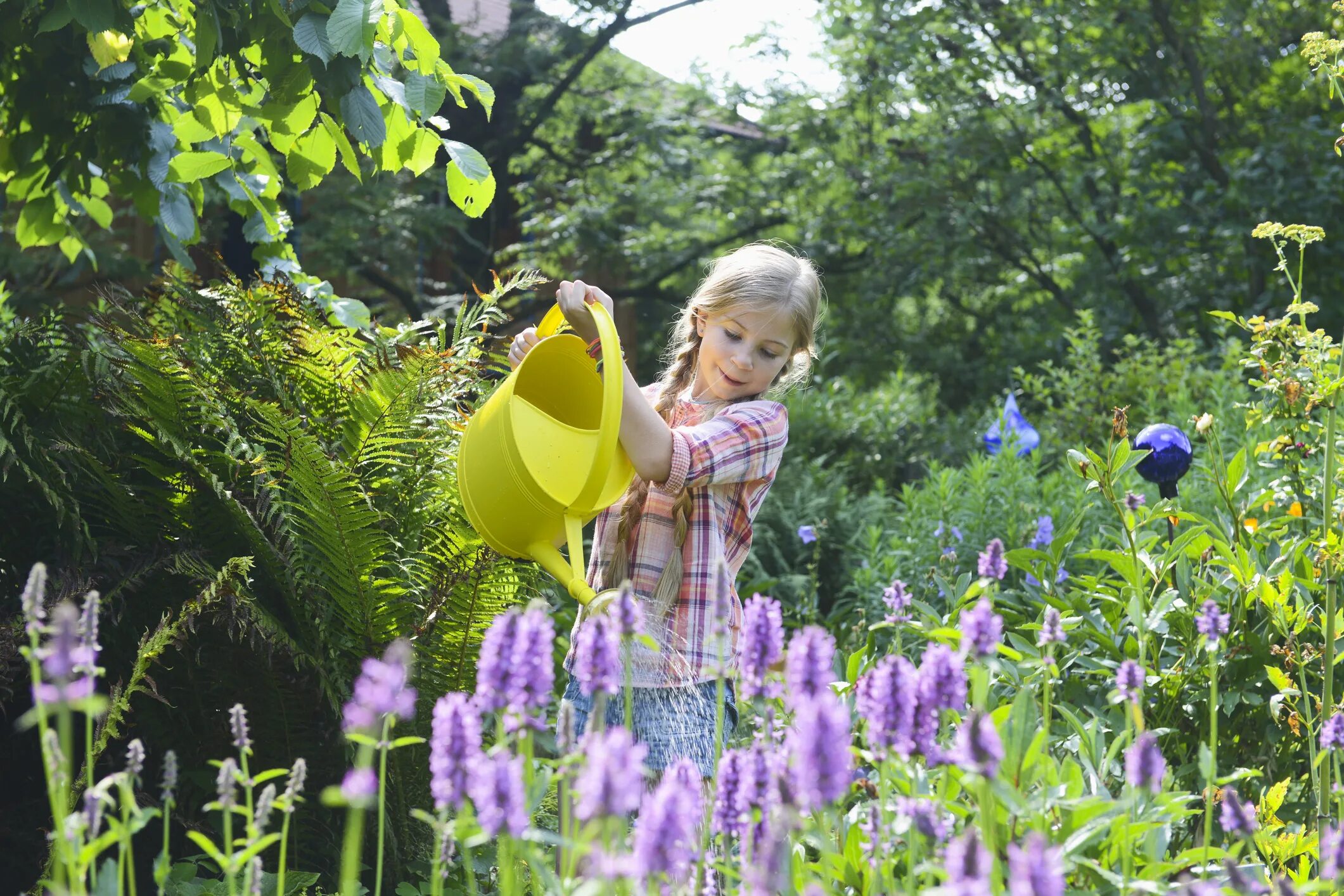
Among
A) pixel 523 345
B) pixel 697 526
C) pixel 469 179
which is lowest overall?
pixel 697 526

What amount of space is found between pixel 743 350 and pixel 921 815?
50.4 inches

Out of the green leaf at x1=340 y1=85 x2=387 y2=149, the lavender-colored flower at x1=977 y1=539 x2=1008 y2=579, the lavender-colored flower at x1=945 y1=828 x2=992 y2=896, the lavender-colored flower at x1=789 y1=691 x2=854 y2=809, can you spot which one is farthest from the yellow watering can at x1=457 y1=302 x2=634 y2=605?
the lavender-colored flower at x1=945 y1=828 x2=992 y2=896

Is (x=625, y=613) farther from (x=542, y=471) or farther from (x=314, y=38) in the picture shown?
(x=314, y=38)

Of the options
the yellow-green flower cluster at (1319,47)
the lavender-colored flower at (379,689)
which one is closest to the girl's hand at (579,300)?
the lavender-colored flower at (379,689)

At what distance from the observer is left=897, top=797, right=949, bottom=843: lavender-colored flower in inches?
46.6

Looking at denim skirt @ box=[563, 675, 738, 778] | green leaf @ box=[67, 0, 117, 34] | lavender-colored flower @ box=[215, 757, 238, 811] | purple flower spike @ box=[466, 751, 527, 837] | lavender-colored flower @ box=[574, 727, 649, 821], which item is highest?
green leaf @ box=[67, 0, 117, 34]

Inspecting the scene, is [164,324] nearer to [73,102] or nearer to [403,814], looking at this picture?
[73,102]

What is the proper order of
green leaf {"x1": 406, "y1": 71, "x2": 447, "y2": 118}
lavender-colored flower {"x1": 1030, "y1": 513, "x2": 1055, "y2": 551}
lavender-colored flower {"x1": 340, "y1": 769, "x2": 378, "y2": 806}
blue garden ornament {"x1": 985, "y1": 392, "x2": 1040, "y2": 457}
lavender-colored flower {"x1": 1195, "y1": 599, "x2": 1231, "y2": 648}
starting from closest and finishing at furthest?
lavender-colored flower {"x1": 340, "y1": 769, "x2": 378, "y2": 806}, lavender-colored flower {"x1": 1195, "y1": 599, "x2": 1231, "y2": 648}, green leaf {"x1": 406, "y1": 71, "x2": 447, "y2": 118}, lavender-colored flower {"x1": 1030, "y1": 513, "x2": 1055, "y2": 551}, blue garden ornament {"x1": 985, "y1": 392, "x2": 1040, "y2": 457}

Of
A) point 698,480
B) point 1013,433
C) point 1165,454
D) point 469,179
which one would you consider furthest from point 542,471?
point 1013,433

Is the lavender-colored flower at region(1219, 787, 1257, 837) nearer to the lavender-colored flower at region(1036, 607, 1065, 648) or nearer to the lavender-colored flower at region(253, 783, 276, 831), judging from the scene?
the lavender-colored flower at region(1036, 607, 1065, 648)

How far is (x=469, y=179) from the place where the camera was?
8.77 ft

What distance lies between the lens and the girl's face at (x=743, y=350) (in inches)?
91.7

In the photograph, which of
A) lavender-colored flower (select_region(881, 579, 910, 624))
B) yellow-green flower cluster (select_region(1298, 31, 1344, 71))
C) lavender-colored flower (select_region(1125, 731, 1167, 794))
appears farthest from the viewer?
yellow-green flower cluster (select_region(1298, 31, 1344, 71))

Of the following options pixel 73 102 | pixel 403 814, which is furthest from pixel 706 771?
pixel 73 102
